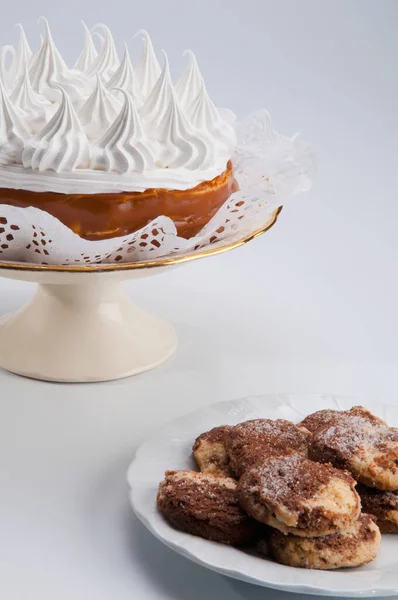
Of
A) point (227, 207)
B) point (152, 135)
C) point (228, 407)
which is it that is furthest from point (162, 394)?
point (152, 135)

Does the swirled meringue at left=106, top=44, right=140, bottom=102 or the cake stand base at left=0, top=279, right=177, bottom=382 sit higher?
the swirled meringue at left=106, top=44, right=140, bottom=102

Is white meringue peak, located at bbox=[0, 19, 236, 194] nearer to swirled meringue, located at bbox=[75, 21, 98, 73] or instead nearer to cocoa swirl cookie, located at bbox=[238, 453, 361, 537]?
swirled meringue, located at bbox=[75, 21, 98, 73]

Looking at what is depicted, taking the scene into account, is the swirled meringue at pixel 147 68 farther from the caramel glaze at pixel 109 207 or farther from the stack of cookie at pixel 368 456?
the stack of cookie at pixel 368 456

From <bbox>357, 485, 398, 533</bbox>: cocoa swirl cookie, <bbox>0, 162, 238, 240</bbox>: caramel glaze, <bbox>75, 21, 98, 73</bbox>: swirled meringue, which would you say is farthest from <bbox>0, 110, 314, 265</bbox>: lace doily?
<bbox>357, 485, 398, 533</bbox>: cocoa swirl cookie

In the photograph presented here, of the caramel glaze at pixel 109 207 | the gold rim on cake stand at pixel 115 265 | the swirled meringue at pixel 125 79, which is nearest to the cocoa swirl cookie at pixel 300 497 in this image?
the gold rim on cake stand at pixel 115 265

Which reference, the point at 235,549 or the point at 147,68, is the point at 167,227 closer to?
the point at 147,68

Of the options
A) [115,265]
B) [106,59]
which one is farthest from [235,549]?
[106,59]
